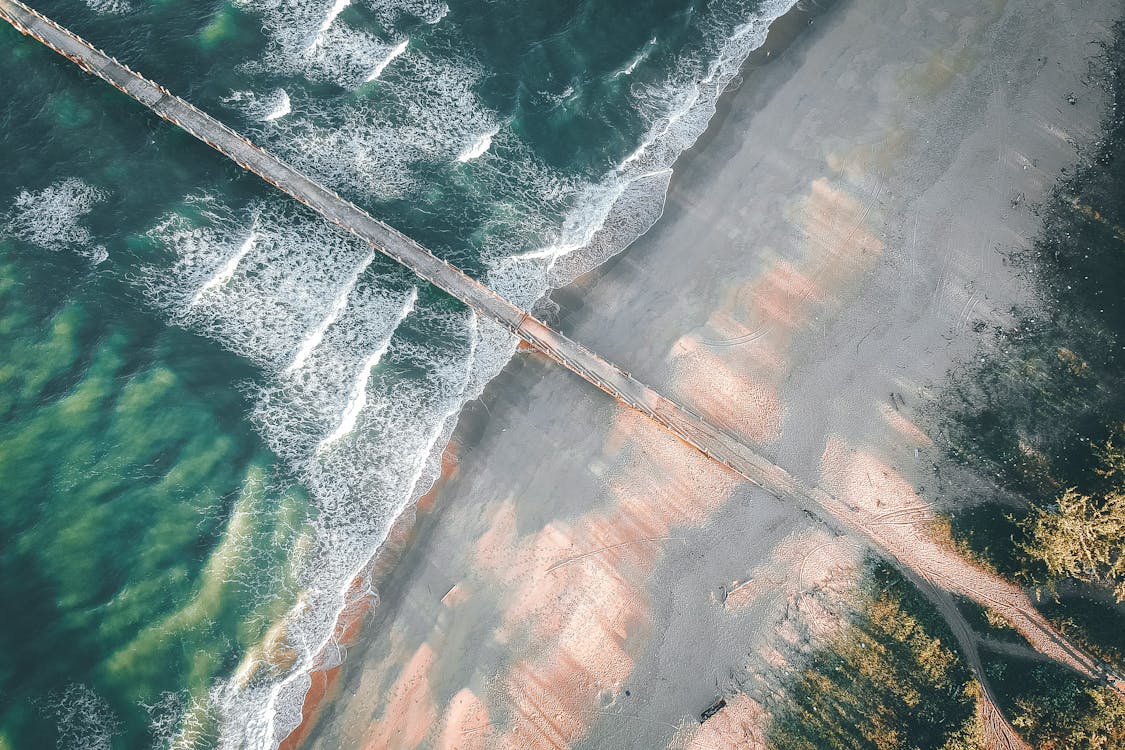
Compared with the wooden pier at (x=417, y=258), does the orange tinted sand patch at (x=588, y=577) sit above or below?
below

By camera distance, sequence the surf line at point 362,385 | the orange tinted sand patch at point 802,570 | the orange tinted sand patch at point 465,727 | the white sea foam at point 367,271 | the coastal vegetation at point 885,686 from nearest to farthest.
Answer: the coastal vegetation at point 885,686 → the orange tinted sand patch at point 465,727 → the orange tinted sand patch at point 802,570 → the white sea foam at point 367,271 → the surf line at point 362,385

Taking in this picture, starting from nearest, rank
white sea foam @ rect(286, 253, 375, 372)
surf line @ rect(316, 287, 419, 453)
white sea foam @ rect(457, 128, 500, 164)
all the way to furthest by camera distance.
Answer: surf line @ rect(316, 287, 419, 453) < white sea foam @ rect(286, 253, 375, 372) < white sea foam @ rect(457, 128, 500, 164)

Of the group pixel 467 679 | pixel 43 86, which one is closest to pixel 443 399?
pixel 467 679

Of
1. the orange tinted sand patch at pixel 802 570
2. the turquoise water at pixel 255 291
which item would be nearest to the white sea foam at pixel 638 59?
the turquoise water at pixel 255 291

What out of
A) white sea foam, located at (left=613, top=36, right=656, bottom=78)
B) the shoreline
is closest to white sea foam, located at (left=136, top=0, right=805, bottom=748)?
the shoreline

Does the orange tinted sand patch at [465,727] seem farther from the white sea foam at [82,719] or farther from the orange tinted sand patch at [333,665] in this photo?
the white sea foam at [82,719]

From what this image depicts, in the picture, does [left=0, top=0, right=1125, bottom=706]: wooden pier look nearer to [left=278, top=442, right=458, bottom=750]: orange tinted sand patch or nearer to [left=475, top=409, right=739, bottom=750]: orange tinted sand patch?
[left=475, top=409, right=739, bottom=750]: orange tinted sand patch

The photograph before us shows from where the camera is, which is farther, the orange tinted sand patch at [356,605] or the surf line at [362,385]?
the surf line at [362,385]

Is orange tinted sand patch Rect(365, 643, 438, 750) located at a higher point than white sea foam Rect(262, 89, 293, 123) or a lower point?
lower
